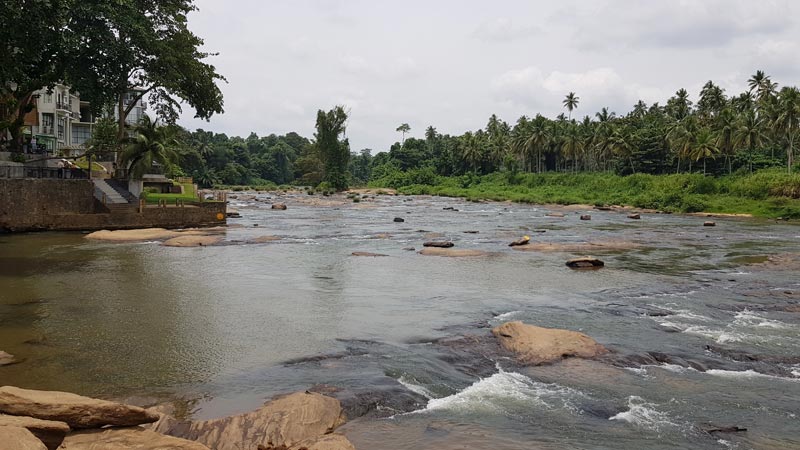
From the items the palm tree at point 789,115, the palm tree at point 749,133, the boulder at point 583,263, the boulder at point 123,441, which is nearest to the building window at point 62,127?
the boulder at point 583,263

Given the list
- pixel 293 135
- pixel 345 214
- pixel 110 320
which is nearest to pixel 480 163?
pixel 345 214

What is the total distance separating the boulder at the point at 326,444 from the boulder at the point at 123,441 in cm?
120

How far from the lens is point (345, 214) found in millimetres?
60594

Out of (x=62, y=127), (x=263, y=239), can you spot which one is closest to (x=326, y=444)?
(x=263, y=239)

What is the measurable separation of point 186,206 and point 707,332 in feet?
118

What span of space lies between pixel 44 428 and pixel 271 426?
2.91m

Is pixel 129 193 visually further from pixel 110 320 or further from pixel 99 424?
pixel 99 424

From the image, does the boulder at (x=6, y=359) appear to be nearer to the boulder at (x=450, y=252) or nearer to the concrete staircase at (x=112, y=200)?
the boulder at (x=450, y=252)

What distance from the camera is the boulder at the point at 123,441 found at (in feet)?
24.4

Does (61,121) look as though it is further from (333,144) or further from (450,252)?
(450,252)

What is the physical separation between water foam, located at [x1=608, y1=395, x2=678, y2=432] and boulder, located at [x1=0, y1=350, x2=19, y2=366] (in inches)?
441

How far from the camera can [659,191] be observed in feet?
248

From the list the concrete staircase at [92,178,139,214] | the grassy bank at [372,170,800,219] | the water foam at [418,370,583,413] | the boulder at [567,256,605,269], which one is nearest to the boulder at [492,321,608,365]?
the water foam at [418,370,583,413]

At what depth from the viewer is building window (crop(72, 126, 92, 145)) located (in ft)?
275
